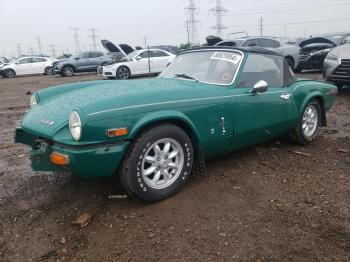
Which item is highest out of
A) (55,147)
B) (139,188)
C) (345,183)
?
(55,147)

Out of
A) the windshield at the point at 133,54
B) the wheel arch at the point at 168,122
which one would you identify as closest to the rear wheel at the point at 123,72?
the windshield at the point at 133,54

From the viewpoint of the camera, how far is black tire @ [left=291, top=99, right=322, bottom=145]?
16.4 ft

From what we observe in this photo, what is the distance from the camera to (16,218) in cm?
328

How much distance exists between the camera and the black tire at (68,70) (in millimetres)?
21453

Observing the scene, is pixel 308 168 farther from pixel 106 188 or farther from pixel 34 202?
pixel 34 202

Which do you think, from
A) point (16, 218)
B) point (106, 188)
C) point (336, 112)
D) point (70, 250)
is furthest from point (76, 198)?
point (336, 112)

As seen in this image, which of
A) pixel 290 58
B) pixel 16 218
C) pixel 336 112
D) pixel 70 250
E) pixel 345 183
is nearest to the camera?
pixel 70 250

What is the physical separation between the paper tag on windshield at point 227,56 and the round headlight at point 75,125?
6.78 feet

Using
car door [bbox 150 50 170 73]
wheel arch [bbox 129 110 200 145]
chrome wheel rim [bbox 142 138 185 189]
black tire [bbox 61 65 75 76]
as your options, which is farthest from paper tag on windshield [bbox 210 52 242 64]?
black tire [bbox 61 65 75 76]

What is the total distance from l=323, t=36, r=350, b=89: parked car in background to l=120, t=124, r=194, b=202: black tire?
656 centimetres

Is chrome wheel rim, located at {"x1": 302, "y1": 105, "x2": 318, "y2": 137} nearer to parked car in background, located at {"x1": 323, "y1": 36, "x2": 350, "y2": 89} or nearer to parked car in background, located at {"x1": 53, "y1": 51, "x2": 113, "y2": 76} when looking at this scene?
parked car in background, located at {"x1": 323, "y1": 36, "x2": 350, "y2": 89}

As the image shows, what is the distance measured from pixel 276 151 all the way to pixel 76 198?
2.72 meters

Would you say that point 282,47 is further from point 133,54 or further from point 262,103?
point 262,103

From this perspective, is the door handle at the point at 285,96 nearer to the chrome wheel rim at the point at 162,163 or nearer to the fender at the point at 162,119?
the fender at the point at 162,119
